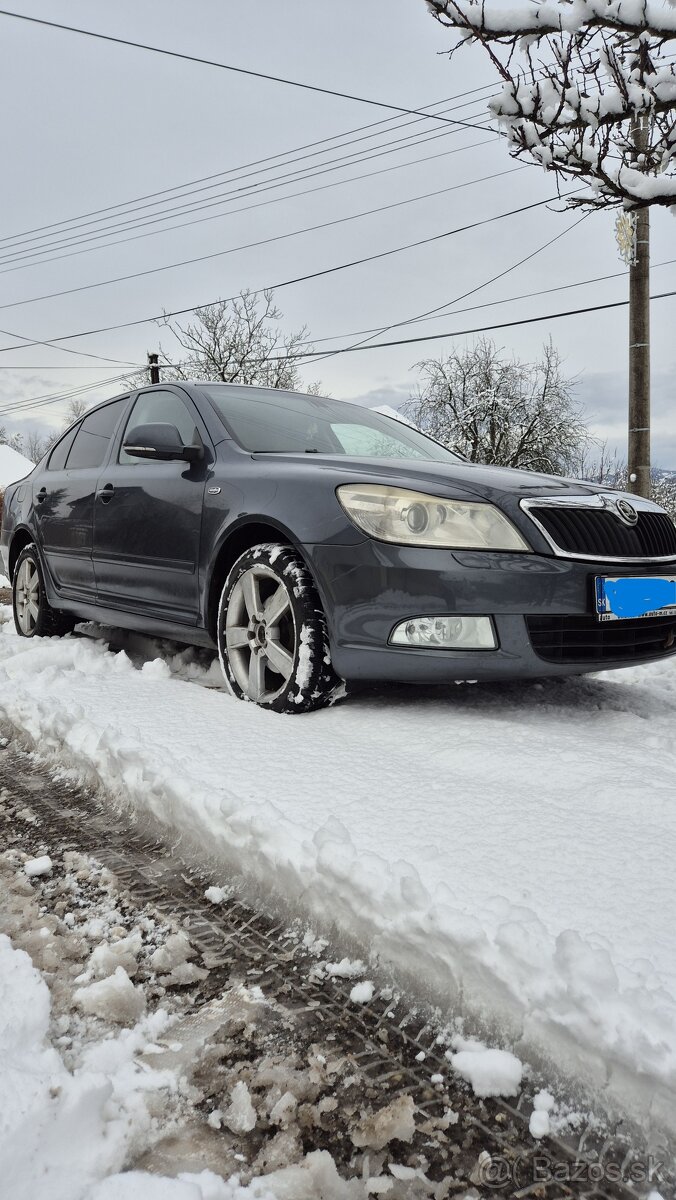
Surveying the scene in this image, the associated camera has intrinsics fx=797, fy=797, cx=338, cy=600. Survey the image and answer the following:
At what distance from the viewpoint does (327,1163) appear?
1.11 meters

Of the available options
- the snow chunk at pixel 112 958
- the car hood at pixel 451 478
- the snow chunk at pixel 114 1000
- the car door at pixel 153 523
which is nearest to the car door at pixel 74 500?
the car door at pixel 153 523

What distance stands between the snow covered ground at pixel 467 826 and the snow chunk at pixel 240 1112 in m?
0.40

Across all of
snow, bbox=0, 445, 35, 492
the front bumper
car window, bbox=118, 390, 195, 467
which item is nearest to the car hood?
the front bumper

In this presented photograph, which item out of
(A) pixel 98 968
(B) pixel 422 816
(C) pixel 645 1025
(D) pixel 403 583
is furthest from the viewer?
(D) pixel 403 583

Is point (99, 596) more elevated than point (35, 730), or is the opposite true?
point (99, 596)

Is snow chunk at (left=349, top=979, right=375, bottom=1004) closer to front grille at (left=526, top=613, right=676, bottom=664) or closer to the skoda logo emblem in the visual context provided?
front grille at (left=526, top=613, right=676, bottom=664)

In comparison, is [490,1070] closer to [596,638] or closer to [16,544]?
[596,638]

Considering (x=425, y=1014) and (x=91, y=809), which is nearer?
(x=425, y=1014)

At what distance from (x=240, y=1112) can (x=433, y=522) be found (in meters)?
1.93

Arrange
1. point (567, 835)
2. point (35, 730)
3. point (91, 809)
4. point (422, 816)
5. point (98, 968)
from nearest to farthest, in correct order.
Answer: point (98, 968), point (567, 835), point (422, 816), point (91, 809), point (35, 730)

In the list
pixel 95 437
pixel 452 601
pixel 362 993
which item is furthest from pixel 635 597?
pixel 95 437

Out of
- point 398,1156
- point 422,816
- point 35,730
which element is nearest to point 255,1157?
point 398,1156

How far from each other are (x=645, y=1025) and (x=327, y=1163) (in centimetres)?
52

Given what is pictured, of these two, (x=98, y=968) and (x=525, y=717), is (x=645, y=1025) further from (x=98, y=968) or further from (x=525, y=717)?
(x=525, y=717)
